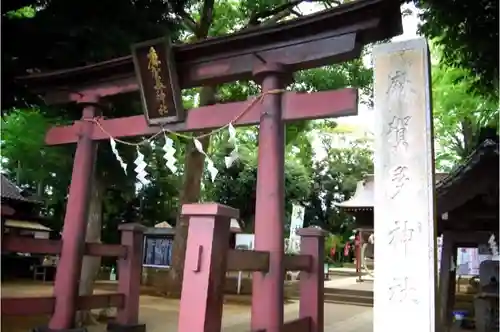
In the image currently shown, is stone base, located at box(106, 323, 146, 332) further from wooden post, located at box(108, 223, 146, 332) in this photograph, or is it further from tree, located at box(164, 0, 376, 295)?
tree, located at box(164, 0, 376, 295)

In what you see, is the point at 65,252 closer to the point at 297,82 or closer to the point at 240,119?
the point at 240,119

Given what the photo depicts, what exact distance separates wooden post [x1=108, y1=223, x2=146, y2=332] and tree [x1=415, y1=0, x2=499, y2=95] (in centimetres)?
511

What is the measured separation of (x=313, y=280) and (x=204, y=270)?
2626mm

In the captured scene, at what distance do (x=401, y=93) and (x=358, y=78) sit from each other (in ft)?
33.7

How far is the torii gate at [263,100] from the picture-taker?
5.14 m

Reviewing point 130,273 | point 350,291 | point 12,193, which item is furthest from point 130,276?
point 12,193

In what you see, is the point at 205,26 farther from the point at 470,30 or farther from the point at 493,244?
the point at 493,244

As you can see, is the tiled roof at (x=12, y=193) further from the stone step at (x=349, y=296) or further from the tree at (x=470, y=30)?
the tree at (x=470, y=30)

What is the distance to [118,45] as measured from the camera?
7684 millimetres

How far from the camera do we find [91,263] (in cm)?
882

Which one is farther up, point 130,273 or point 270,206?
point 270,206

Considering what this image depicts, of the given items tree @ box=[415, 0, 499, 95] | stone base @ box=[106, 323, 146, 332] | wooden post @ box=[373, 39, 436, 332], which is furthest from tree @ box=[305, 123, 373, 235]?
wooden post @ box=[373, 39, 436, 332]

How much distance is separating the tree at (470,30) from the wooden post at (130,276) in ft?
16.8

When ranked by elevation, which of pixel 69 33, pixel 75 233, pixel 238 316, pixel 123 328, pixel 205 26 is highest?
pixel 205 26
